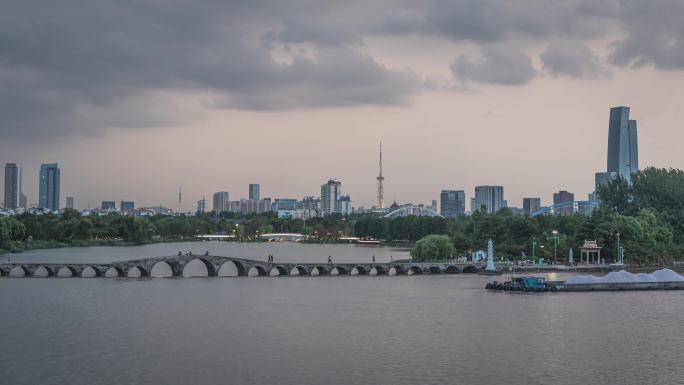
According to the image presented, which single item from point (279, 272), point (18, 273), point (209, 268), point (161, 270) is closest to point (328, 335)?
point (209, 268)

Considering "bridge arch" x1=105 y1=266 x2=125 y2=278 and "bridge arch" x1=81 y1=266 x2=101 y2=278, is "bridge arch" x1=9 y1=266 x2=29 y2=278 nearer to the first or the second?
"bridge arch" x1=81 y1=266 x2=101 y2=278

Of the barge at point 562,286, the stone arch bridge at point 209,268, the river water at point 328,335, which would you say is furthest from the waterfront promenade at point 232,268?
the barge at point 562,286

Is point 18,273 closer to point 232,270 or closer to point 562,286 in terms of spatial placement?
point 232,270

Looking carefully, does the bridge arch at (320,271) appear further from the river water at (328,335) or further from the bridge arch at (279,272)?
the river water at (328,335)

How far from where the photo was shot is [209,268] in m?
98.6

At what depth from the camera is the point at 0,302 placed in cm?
7300

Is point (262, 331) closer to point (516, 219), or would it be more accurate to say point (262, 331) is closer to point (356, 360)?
point (356, 360)

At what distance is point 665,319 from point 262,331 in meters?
34.5

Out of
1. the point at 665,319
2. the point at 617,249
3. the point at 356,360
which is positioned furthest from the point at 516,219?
the point at 356,360

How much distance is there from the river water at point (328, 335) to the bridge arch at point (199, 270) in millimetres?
9733

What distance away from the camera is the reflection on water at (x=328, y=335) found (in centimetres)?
4622

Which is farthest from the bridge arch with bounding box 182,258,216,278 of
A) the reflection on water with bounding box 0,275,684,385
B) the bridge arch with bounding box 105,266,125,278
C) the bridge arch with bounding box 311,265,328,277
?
the bridge arch with bounding box 311,265,328,277

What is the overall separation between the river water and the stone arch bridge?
5396 millimetres

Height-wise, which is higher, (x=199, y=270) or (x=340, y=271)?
(x=340, y=271)
